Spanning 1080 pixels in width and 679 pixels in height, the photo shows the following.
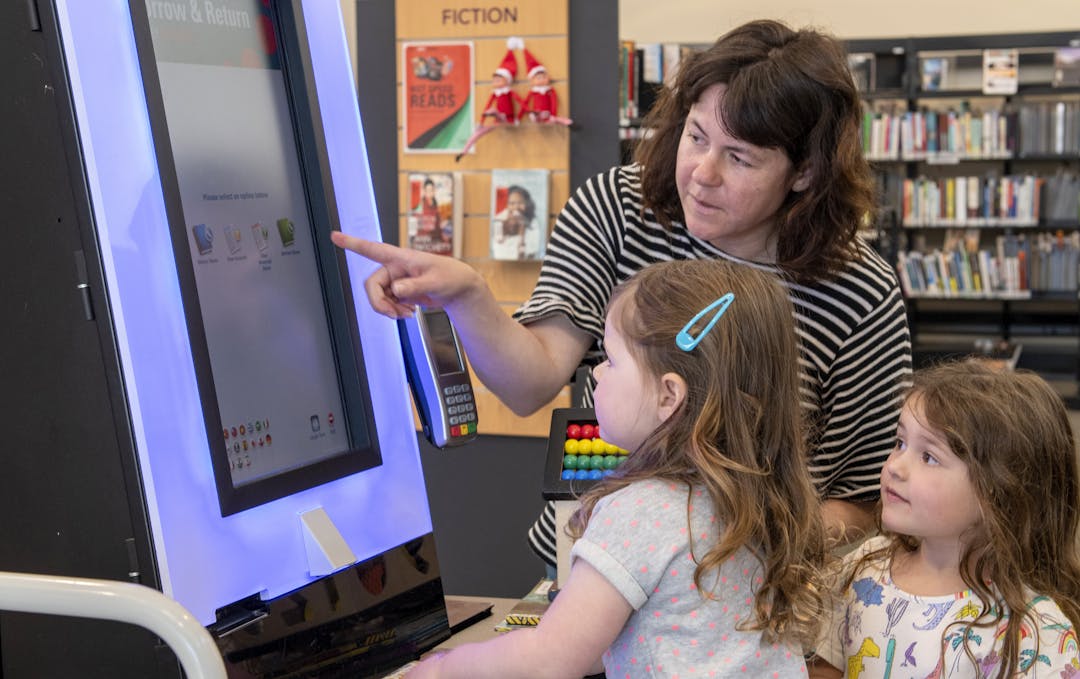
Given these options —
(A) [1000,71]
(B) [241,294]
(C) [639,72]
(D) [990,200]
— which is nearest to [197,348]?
(B) [241,294]

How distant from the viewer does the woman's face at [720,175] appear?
1372mm

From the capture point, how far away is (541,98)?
3549mm

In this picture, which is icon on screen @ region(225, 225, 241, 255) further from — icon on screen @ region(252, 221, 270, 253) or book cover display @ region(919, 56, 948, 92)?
book cover display @ region(919, 56, 948, 92)

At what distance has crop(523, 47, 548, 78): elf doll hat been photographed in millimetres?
3529

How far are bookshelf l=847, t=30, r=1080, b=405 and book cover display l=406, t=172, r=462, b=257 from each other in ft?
12.0

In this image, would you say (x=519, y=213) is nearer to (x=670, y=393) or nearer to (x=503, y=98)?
(x=503, y=98)

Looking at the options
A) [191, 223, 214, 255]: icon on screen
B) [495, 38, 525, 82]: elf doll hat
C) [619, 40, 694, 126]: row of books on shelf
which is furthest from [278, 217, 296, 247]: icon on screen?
[619, 40, 694, 126]: row of books on shelf

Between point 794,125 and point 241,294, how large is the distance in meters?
0.67

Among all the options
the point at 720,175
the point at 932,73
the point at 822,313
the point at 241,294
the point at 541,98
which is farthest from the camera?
the point at 932,73

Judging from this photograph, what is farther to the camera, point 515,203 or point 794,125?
point 515,203

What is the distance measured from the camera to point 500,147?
3.68 meters

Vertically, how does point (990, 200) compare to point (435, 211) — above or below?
below

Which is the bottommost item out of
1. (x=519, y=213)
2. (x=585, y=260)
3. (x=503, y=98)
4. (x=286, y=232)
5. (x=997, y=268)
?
(x=997, y=268)

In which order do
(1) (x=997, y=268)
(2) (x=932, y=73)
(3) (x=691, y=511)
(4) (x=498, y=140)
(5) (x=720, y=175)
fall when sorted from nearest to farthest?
(3) (x=691, y=511), (5) (x=720, y=175), (4) (x=498, y=140), (1) (x=997, y=268), (2) (x=932, y=73)
